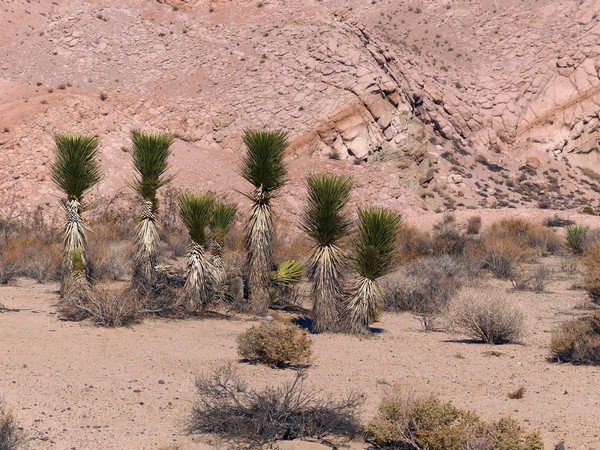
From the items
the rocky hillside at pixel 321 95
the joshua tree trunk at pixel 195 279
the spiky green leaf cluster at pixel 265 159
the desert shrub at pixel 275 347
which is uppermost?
the rocky hillside at pixel 321 95

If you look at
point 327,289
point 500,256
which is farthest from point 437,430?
point 500,256

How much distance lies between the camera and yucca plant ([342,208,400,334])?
1642 centimetres

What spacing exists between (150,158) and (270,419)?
9.89 m

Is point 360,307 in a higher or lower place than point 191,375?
higher

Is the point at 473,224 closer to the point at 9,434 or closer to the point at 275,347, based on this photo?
the point at 275,347

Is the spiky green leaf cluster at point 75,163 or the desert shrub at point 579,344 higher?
the spiky green leaf cluster at point 75,163

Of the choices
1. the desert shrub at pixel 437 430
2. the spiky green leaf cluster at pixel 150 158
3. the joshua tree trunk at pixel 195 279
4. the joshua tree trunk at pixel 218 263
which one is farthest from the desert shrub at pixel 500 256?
the desert shrub at pixel 437 430


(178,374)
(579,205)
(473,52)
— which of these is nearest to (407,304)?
(178,374)

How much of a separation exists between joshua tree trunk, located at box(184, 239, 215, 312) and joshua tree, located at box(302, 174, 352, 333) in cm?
268

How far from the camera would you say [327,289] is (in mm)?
16734

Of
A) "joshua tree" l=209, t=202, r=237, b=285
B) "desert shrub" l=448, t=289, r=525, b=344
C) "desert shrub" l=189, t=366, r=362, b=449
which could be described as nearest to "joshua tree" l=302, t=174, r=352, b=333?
Answer: "desert shrub" l=448, t=289, r=525, b=344

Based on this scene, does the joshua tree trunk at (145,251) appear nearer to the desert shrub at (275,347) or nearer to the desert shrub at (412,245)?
the desert shrub at (275,347)

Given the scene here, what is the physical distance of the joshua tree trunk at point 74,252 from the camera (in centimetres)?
1830

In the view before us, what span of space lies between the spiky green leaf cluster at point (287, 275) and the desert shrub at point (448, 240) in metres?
9.29
